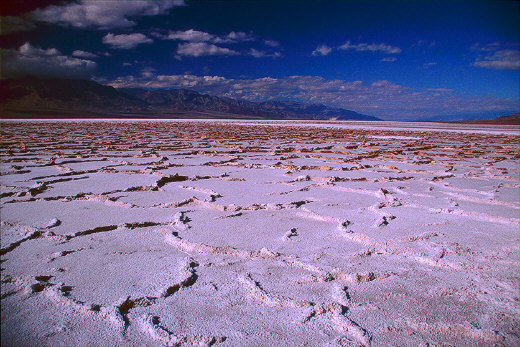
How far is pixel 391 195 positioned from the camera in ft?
7.50

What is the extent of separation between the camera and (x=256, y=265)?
121 centimetres

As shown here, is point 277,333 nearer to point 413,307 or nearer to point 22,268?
point 413,307

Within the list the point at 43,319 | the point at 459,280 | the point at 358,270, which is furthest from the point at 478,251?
the point at 43,319

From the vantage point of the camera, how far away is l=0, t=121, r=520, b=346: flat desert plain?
0.85 meters

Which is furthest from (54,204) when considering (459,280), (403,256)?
(459,280)

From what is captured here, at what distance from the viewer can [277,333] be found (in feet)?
2.75

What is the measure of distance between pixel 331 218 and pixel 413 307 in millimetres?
811

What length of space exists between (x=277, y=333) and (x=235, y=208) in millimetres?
1087

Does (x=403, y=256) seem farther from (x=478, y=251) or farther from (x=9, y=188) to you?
(x=9, y=188)

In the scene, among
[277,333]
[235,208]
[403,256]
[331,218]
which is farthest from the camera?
[235,208]

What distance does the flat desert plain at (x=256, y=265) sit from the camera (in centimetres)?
85

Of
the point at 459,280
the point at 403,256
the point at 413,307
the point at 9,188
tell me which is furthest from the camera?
the point at 9,188

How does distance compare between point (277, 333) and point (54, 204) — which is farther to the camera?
point (54, 204)

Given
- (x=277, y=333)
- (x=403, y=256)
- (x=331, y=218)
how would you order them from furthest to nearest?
(x=331, y=218), (x=403, y=256), (x=277, y=333)
